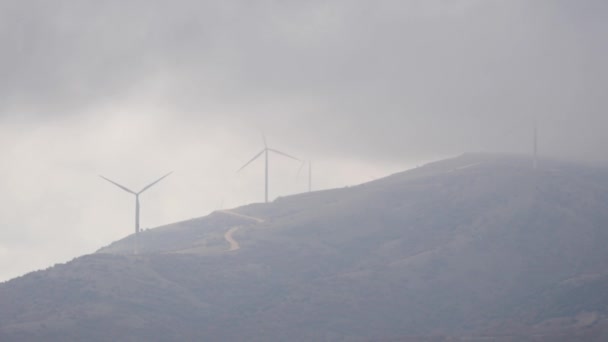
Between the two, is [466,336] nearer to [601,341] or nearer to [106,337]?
[601,341]

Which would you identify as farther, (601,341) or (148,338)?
(148,338)

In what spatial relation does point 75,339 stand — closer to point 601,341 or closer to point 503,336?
point 503,336

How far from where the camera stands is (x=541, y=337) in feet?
609

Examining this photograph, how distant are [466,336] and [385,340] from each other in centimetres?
1488

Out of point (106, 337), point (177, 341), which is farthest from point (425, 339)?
point (106, 337)

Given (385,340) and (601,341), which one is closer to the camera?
(601,341)

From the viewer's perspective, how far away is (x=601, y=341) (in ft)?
584

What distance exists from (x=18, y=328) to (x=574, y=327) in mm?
100778

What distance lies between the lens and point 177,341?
199750mm

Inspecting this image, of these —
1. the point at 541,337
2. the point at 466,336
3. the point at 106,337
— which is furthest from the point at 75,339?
the point at 541,337

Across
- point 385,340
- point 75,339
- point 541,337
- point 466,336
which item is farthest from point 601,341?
point 75,339

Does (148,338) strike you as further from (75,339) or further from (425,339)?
(425,339)

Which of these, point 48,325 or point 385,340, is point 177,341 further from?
point 385,340

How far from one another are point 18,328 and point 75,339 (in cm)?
1073
